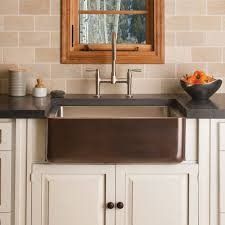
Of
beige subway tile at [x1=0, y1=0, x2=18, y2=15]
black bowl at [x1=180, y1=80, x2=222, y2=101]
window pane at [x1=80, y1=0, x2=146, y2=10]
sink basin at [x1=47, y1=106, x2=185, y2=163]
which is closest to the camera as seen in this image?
sink basin at [x1=47, y1=106, x2=185, y2=163]

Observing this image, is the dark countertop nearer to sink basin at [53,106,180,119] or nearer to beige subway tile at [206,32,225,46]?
sink basin at [53,106,180,119]

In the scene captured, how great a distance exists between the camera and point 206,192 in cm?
272

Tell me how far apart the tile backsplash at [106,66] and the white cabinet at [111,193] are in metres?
0.84

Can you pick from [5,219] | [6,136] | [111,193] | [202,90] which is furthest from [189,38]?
[5,219]

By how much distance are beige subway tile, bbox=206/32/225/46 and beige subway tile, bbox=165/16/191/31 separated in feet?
0.47

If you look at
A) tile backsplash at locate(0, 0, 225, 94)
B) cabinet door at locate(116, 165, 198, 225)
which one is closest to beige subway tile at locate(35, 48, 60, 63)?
tile backsplash at locate(0, 0, 225, 94)

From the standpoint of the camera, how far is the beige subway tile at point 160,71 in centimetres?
341

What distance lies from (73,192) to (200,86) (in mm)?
910

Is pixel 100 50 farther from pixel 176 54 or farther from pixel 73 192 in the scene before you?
pixel 73 192

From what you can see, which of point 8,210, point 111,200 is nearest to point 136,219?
point 111,200

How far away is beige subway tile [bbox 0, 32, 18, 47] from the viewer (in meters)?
3.36

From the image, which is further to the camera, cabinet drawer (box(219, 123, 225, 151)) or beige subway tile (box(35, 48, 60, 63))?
beige subway tile (box(35, 48, 60, 63))

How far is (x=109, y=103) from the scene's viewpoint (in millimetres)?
3232

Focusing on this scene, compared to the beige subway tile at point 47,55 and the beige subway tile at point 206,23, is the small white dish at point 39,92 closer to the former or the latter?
the beige subway tile at point 47,55
